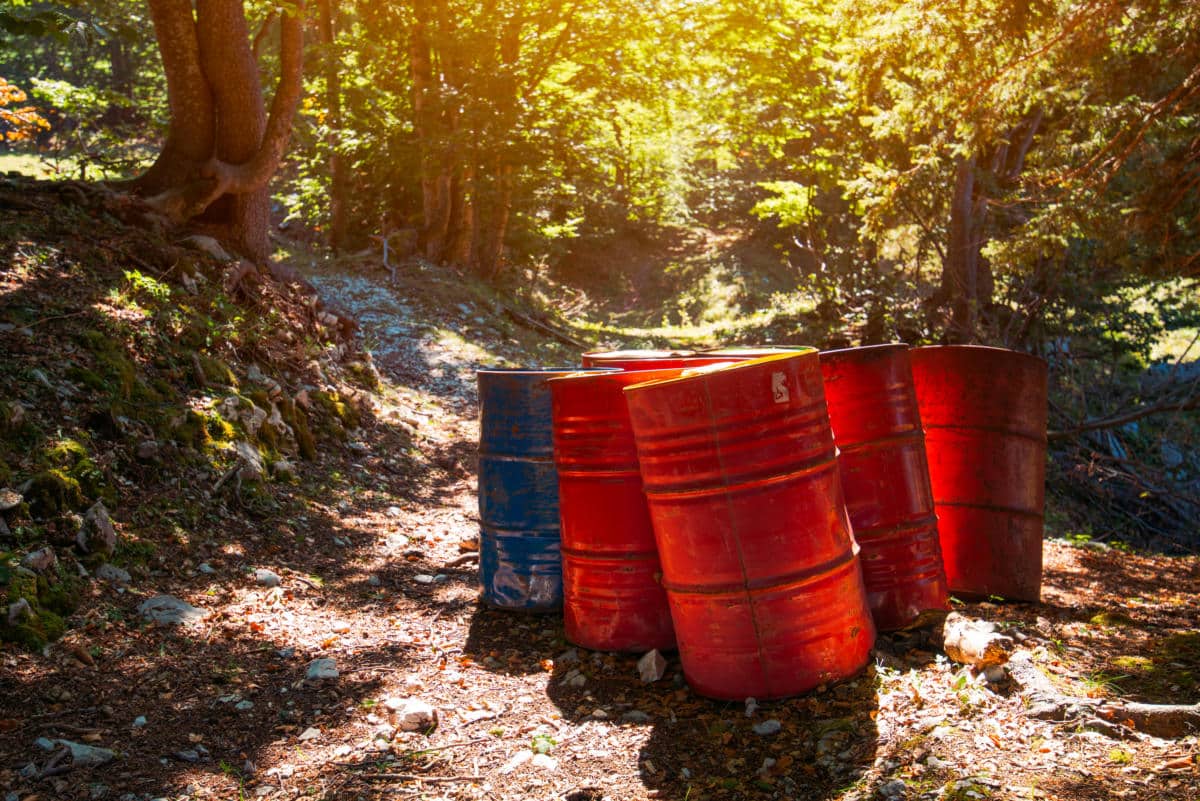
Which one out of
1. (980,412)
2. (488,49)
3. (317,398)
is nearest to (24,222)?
(317,398)

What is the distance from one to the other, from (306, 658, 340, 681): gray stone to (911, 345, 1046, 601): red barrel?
2950 millimetres

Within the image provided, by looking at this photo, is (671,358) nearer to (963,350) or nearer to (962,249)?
(963,350)

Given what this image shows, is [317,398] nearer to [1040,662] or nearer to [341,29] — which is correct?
[1040,662]

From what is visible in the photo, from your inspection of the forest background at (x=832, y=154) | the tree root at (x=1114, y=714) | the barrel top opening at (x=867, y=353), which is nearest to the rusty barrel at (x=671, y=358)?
the barrel top opening at (x=867, y=353)

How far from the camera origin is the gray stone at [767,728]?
318 cm

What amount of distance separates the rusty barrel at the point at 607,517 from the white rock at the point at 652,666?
13 centimetres

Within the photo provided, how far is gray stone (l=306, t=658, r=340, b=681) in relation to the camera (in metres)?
3.70

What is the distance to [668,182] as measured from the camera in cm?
2806

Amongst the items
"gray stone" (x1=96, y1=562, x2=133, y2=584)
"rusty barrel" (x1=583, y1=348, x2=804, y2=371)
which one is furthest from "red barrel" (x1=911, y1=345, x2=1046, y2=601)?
"gray stone" (x1=96, y1=562, x2=133, y2=584)

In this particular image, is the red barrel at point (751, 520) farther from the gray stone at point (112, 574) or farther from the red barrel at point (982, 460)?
the gray stone at point (112, 574)

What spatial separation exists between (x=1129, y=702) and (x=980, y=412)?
1718 mm

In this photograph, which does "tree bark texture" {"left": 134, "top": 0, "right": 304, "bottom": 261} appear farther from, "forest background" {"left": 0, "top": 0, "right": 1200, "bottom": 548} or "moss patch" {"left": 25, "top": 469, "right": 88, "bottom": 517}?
"moss patch" {"left": 25, "top": 469, "right": 88, "bottom": 517}

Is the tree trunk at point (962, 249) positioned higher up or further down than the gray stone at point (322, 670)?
higher up

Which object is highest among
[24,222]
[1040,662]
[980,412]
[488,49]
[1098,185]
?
[488,49]
